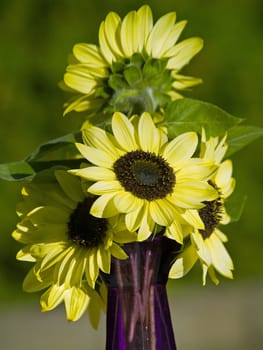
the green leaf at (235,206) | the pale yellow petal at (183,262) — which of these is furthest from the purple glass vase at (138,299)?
the green leaf at (235,206)

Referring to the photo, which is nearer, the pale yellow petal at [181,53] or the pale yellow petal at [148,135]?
the pale yellow petal at [148,135]

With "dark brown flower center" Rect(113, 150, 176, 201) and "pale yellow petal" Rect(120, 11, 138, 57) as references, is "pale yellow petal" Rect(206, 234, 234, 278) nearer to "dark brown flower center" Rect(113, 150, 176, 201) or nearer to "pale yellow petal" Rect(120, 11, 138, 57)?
"dark brown flower center" Rect(113, 150, 176, 201)

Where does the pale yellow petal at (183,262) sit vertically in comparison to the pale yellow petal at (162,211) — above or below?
below

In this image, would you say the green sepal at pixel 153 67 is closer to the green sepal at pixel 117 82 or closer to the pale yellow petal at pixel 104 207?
the green sepal at pixel 117 82

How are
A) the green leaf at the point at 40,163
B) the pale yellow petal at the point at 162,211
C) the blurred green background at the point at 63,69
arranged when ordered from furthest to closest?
the blurred green background at the point at 63,69
the green leaf at the point at 40,163
the pale yellow petal at the point at 162,211

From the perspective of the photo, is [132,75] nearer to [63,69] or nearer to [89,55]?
[89,55]

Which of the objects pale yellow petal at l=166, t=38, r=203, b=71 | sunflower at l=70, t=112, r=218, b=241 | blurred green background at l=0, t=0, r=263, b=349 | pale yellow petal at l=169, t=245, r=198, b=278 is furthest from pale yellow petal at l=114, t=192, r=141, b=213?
blurred green background at l=0, t=0, r=263, b=349

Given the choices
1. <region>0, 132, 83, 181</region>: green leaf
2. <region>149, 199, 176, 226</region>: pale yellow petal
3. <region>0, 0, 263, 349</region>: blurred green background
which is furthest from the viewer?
<region>0, 0, 263, 349</region>: blurred green background

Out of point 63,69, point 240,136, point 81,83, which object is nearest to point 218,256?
point 240,136
